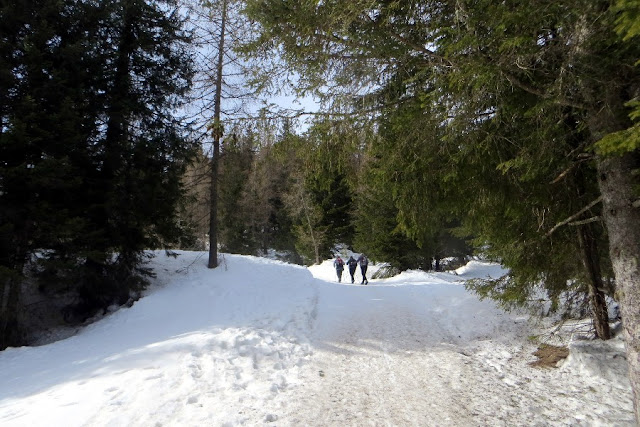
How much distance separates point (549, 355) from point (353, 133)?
16.0 feet

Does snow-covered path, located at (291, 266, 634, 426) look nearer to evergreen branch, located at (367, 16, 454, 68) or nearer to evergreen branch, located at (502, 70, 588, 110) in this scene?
evergreen branch, located at (502, 70, 588, 110)

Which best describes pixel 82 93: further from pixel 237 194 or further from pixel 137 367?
pixel 237 194

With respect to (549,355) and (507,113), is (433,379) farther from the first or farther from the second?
(507,113)

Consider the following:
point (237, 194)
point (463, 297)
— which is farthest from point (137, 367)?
point (237, 194)

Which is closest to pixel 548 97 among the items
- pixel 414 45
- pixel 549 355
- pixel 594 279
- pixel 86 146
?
pixel 414 45

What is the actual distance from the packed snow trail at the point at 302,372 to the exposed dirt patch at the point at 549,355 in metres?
0.19

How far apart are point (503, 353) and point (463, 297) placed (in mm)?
4020

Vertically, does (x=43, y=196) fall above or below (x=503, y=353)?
above

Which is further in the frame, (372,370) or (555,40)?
(372,370)

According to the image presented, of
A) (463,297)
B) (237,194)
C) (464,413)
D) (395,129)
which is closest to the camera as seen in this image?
(464,413)

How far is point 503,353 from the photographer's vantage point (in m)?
6.42

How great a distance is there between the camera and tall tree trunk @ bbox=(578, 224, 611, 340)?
18.9 feet

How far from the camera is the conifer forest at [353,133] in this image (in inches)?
143

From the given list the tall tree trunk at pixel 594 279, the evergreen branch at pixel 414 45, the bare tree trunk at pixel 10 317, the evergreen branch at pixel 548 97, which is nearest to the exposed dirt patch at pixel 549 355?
the tall tree trunk at pixel 594 279
